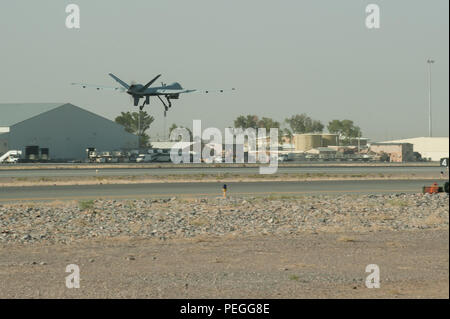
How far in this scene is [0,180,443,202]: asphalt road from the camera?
38906 mm

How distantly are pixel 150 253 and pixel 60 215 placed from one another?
423 inches

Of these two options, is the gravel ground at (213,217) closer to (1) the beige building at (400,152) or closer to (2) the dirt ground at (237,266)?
(2) the dirt ground at (237,266)

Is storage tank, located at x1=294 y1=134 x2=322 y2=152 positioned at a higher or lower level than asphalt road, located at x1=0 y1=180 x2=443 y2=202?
higher

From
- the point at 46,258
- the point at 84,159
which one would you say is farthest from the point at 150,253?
the point at 84,159

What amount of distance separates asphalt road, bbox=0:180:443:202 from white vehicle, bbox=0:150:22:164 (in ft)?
176

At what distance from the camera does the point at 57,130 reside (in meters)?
108

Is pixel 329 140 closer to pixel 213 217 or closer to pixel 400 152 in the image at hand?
pixel 400 152

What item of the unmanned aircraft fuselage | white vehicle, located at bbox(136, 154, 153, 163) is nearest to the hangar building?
white vehicle, located at bbox(136, 154, 153, 163)

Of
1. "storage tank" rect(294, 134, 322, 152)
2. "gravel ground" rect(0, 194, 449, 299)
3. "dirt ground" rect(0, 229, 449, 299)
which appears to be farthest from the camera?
"storage tank" rect(294, 134, 322, 152)

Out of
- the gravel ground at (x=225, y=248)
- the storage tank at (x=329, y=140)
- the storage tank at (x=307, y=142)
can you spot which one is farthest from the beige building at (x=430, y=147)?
the gravel ground at (x=225, y=248)

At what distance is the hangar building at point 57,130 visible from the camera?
103812 millimetres

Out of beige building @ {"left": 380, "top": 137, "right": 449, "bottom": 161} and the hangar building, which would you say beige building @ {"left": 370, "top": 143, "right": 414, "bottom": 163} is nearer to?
beige building @ {"left": 380, "top": 137, "right": 449, "bottom": 161}

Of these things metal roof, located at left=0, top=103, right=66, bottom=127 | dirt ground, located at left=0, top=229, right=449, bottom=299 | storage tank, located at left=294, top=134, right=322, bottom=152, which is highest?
metal roof, located at left=0, top=103, right=66, bottom=127

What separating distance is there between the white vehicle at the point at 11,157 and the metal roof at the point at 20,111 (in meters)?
7.98
